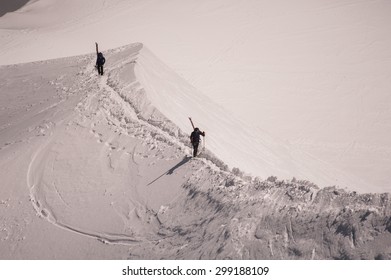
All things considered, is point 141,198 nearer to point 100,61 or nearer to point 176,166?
point 176,166

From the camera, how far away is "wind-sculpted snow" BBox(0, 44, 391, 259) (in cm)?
760

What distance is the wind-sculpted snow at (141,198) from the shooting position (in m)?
7.60

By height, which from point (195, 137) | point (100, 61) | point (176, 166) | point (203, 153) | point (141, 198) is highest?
point (100, 61)

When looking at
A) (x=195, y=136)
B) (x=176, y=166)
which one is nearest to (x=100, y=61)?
(x=176, y=166)

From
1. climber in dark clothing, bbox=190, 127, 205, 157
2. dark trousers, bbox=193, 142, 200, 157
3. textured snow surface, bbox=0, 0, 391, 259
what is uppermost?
climber in dark clothing, bbox=190, 127, 205, 157

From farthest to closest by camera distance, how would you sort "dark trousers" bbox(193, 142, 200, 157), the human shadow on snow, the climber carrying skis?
the climber carrying skis
the human shadow on snow
"dark trousers" bbox(193, 142, 200, 157)

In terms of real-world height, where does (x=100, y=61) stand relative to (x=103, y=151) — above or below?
above

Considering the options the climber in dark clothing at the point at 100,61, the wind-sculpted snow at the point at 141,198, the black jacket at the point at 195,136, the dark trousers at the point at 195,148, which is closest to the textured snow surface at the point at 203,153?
the wind-sculpted snow at the point at 141,198

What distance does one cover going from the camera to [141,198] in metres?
9.38

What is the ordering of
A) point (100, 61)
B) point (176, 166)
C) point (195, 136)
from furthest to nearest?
point (100, 61) < point (176, 166) < point (195, 136)

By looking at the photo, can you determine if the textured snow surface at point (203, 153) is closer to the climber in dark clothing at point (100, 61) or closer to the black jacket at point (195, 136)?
the climber in dark clothing at point (100, 61)

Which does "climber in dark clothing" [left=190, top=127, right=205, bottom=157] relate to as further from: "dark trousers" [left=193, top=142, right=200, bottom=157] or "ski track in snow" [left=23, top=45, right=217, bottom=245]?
"ski track in snow" [left=23, top=45, right=217, bottom=245]

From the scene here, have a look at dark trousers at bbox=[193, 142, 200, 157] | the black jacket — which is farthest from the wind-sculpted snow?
the black jacket
